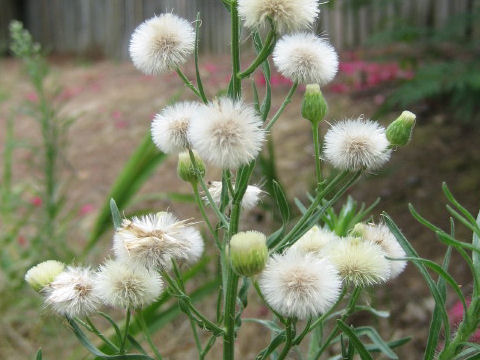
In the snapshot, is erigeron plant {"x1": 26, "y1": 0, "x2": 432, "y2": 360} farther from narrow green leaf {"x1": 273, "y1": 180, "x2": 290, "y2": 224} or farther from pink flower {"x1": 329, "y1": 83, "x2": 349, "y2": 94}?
pink flower {"x1": 329, "y1": 83, "x2": 349, "y2": 94}

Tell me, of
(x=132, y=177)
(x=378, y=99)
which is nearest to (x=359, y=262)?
(x=132, y=177)

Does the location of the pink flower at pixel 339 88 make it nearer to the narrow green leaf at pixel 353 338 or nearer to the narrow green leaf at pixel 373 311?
the narrow green leaf at pixel 373 311

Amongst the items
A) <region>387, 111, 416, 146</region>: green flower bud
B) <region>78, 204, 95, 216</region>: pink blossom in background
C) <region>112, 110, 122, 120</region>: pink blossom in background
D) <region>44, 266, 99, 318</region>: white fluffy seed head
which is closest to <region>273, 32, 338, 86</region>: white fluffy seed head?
<region>387, 111, 416, 146</region>: green flower bud

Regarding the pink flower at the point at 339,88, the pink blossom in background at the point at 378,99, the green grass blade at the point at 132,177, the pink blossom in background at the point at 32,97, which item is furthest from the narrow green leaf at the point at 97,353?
the pink blossom in background at the point at 32,97

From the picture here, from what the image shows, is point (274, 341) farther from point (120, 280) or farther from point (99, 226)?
point (99, 226)

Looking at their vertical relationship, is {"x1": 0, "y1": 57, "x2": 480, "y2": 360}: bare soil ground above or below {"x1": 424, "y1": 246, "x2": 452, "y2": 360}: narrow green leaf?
below

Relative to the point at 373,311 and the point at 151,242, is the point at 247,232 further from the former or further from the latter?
the point at 373,311
